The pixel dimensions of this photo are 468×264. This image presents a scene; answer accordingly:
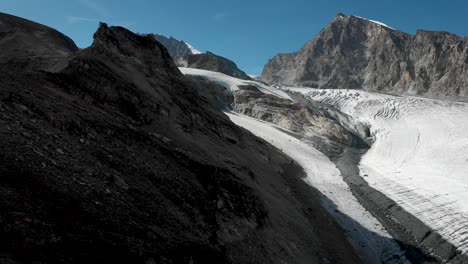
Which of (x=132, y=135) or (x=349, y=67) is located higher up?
(x=349, y=67)

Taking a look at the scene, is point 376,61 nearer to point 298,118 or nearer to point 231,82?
point 231,82

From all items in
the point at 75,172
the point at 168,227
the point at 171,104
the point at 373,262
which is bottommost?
the point at 373,262

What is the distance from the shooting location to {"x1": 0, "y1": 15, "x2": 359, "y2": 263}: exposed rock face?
9266 mm

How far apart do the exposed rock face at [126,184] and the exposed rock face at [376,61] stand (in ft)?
372

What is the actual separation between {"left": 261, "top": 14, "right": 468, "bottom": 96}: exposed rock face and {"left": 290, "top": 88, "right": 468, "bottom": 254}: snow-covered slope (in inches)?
2383

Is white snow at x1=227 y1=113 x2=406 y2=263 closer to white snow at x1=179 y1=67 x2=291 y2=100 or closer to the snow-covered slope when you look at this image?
the snow-covered slope

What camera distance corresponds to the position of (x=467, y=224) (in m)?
23.1

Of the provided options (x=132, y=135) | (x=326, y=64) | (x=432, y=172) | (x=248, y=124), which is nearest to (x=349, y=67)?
(x=326, y=64)

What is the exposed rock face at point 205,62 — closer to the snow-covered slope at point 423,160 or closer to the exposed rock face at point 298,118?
the exposed rock face at point 298,118

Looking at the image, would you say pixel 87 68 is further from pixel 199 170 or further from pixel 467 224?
pixel 467 224

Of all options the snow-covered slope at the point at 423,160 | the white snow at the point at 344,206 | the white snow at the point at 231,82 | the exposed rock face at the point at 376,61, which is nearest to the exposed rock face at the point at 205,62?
the white snow at the point at 231,82

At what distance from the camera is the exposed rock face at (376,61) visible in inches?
4877

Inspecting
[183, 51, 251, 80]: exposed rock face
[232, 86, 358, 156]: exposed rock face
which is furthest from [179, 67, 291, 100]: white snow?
[183, 51, 251, 80]: exposed rock face

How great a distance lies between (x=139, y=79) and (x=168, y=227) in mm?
13403
